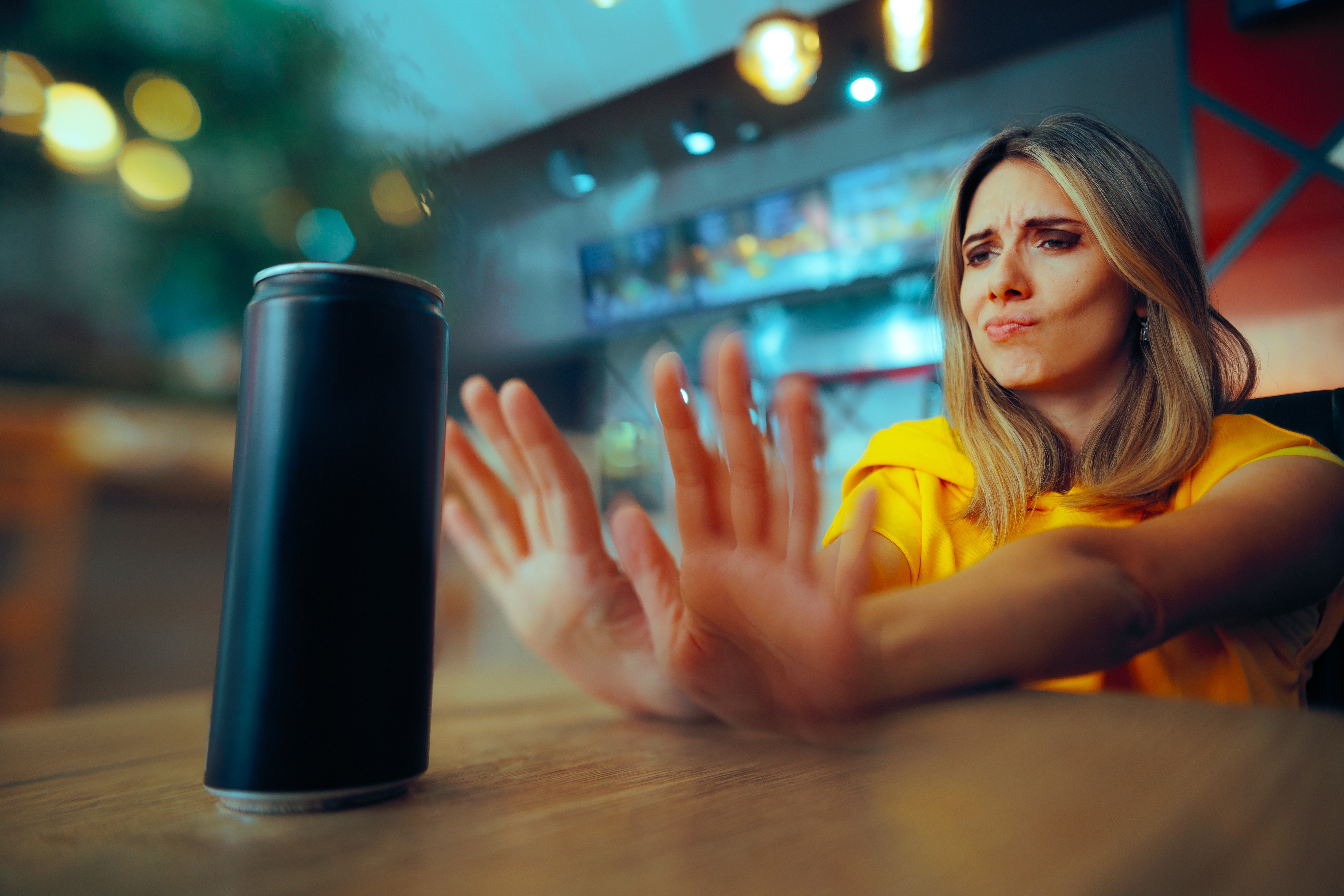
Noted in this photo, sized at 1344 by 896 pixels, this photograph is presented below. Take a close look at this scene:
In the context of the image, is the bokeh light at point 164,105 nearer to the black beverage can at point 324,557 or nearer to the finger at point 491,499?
the finger at point 491,499

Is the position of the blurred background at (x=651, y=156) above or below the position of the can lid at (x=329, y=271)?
above

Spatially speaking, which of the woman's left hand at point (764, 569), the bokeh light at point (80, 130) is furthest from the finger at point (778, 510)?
the bokeh light at point (80, 130)

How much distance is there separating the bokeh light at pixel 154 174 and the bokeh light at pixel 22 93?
10cm

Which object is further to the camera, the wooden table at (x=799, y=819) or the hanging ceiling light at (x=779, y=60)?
the hanging ceiling light at (x=779, y=60)

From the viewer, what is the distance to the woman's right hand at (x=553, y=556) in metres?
0.31

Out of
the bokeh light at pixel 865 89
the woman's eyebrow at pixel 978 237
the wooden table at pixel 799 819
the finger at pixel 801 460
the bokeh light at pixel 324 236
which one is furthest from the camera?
the bokeh light at pixel 324 236

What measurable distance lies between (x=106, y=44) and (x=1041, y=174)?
115 centimetres

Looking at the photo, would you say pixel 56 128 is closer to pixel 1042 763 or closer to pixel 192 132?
pixel 192 132

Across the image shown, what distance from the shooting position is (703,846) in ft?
0.37

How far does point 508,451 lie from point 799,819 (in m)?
0.27

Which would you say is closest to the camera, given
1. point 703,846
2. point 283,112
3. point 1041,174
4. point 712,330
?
point 703,846

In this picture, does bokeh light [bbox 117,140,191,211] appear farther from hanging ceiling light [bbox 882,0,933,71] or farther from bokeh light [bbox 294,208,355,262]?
hanging ceiling light [bbox 882,0,933,71]

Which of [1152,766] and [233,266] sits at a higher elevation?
[233,266]

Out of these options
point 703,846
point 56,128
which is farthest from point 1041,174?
point 56,128
